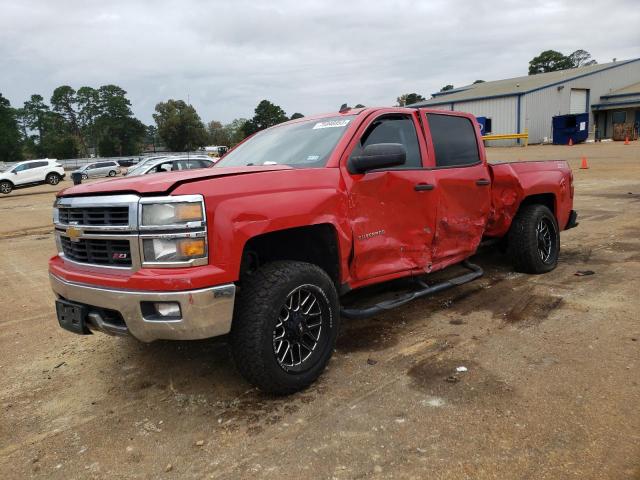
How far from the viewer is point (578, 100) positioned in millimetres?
45281

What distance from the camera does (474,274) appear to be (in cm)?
507

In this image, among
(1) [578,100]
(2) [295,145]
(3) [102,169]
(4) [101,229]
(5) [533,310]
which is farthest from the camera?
(1) [578,100]

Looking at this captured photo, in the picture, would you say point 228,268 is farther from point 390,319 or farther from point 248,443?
point 390,319

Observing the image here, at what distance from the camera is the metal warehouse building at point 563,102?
41.4m

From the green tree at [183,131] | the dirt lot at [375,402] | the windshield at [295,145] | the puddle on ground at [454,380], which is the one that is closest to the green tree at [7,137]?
the green tree at [183,131]

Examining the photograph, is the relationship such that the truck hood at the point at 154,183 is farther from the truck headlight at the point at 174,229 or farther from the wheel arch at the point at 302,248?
the wheel arch at the point at 302,248

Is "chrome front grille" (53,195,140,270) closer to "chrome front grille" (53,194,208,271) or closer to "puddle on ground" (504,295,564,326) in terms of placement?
"chrome front grille" (53,194,208,271)

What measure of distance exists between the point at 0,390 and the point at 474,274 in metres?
4.13

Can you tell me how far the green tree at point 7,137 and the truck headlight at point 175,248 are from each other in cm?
8711

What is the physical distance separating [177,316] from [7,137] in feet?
290

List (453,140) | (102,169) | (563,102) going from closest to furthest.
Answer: (453,140) < (563,102) < (102,169)

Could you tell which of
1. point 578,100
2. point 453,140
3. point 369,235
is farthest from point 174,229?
point 578,100

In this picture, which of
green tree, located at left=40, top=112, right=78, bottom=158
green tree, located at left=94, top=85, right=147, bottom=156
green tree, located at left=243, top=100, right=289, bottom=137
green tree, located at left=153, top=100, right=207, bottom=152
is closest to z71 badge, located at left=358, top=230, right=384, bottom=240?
green tree, located at left=243, top=100, right=289, bottom=137

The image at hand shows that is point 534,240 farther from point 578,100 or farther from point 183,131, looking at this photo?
point 183,131
